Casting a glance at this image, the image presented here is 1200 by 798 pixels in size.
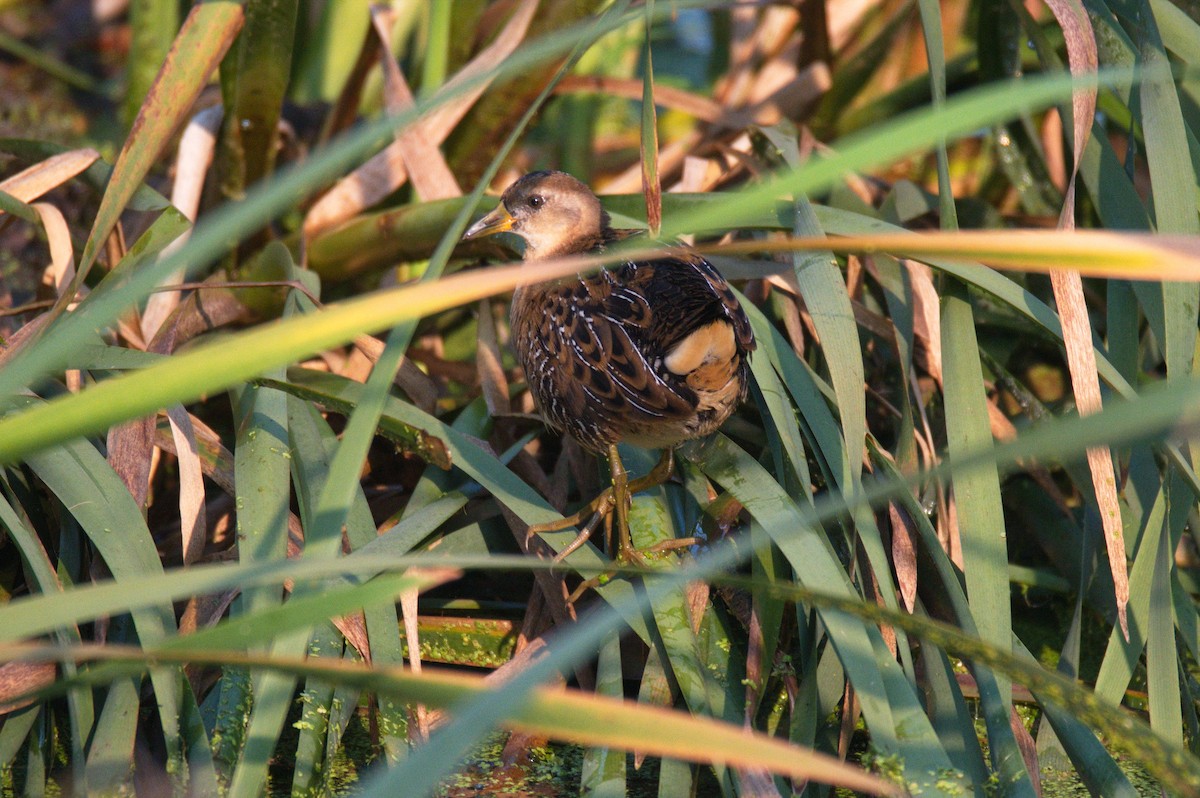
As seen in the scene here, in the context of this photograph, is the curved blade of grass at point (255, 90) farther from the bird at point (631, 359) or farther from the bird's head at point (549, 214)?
the bird at point (631, 359)

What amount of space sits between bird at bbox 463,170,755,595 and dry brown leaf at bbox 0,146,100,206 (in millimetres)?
1119

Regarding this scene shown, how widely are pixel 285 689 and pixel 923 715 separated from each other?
0.89 m

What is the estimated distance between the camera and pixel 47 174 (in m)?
2.51

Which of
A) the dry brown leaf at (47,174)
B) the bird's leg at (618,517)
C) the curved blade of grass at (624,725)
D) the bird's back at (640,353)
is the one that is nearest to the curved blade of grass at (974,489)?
the bird's back at (640,353)

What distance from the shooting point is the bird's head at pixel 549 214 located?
102 inches

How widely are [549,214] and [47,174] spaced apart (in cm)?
117

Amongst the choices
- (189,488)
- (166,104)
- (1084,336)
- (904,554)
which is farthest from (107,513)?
(1084,336)

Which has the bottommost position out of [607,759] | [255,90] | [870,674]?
[607,759]

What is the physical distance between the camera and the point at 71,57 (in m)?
5.06

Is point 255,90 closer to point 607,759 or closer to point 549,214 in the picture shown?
point 549,214

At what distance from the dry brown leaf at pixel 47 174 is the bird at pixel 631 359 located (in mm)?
1119

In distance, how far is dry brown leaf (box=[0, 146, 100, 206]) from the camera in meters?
2.45

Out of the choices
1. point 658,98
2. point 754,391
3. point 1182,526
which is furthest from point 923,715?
point 658,98

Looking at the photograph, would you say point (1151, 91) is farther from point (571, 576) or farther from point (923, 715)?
point (571, 576)
